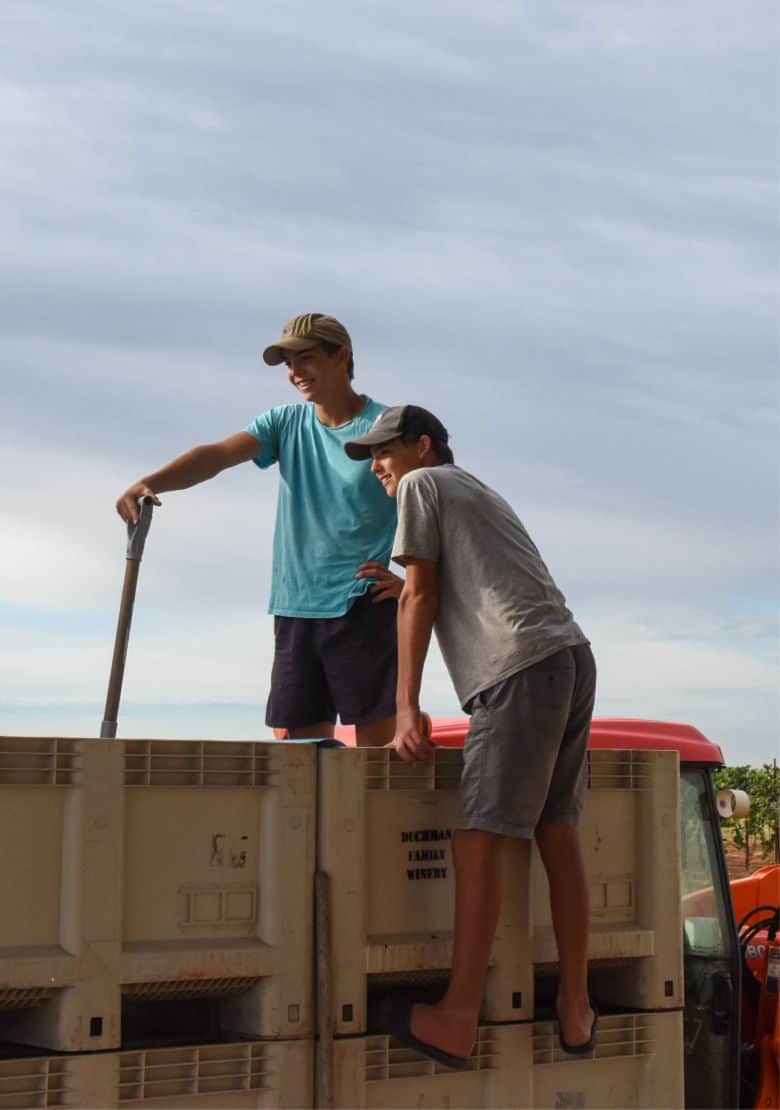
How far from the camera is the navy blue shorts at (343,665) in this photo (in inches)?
199

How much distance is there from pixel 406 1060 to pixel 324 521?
5.80 ft

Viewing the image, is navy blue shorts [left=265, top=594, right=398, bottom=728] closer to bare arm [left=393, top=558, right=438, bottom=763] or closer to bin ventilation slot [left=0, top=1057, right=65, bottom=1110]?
bare arm [left=393, top=558, right=438, bottom=763]

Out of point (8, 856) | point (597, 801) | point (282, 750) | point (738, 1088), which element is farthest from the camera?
point (738, 1088)

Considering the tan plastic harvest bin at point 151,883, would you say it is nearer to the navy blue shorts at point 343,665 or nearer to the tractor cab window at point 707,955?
the navy blue shorts at point 343,665

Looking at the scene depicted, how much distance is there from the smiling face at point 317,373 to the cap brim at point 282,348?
0.7 inches

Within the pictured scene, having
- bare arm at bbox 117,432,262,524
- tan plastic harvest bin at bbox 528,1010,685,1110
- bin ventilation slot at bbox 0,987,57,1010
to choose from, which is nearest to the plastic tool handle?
bare arm at bbox 117,432,262,524

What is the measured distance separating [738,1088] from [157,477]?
324 centimetres

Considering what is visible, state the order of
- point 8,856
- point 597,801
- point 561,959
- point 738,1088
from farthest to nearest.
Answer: point 738,1088
point 597,801
point 561,959
point 8,856

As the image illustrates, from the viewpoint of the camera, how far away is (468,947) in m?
4.20

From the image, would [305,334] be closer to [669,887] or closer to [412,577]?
[412,577]

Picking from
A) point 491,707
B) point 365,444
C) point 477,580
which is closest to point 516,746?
point 491,707

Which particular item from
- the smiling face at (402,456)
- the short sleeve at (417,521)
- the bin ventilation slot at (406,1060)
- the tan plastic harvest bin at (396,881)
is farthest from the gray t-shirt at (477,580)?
the bin ventilation slot at (406,1060)

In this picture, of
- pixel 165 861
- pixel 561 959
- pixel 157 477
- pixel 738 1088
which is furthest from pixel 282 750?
pixel 738 1088

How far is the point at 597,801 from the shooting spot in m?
4.74
